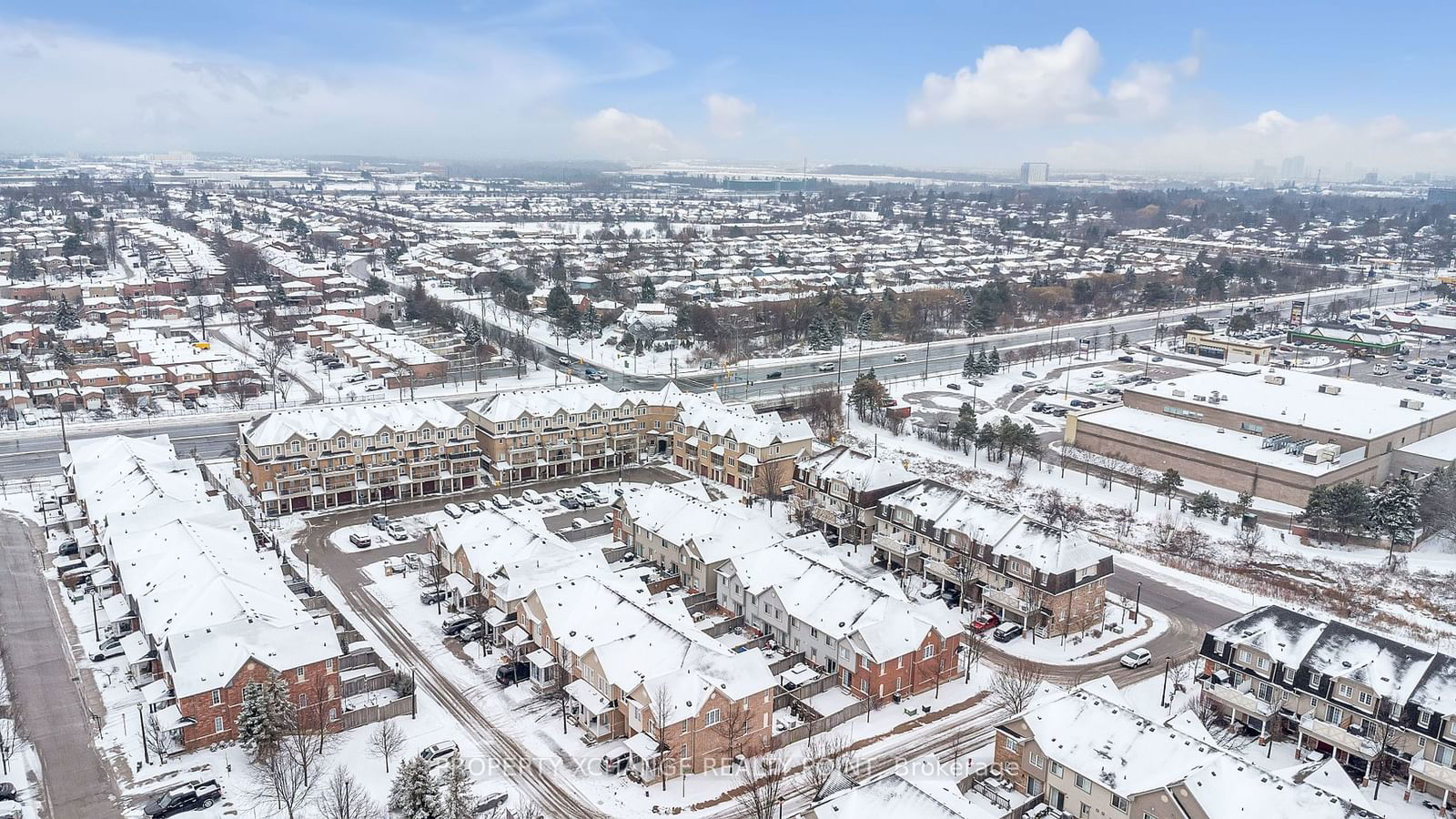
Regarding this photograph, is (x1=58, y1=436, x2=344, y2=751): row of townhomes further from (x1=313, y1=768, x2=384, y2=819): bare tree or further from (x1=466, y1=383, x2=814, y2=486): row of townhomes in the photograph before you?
(x1=466, y1=383, x2=814, y2=486): row of townhomes

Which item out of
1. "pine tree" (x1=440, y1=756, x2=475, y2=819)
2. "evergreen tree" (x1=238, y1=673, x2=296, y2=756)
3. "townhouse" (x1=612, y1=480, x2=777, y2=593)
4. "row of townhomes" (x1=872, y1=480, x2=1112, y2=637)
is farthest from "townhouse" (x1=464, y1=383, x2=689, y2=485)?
"pine tree" (x1=440, y1=756, x2=475, y2=819)

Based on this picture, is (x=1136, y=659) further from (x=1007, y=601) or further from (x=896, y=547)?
(x=896, y=547)

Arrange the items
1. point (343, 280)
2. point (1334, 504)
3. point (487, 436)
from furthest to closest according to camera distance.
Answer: point (343, 280) → point (487, 436) → point (1334, 504)

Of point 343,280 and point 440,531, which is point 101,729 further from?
point 343,280

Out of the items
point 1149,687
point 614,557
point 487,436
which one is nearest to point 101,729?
point 614,557

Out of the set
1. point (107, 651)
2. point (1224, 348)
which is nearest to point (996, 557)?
point (107, 651)
